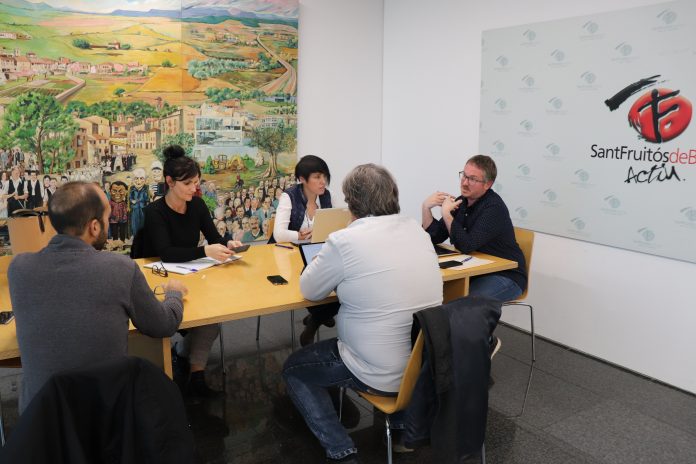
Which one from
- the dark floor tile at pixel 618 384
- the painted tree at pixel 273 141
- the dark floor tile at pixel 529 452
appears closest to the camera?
the dark floor tile at pixel 529 452

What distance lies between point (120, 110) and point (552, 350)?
3.38m

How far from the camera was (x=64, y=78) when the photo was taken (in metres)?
3.92

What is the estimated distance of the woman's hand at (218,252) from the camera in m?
2.92

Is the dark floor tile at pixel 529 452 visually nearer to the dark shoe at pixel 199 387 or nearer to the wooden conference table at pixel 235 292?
the wooden conference table at pixel 235 292

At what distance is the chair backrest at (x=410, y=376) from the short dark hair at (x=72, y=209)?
113cm

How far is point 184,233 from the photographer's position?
3148 millimetres

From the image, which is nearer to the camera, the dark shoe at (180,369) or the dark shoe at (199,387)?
the dark shoe at (199,387)

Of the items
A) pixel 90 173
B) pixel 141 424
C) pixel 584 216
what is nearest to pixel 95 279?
pixel 141 424

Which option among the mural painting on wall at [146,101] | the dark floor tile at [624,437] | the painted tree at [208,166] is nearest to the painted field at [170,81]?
the mural painting on wall at [146,101]

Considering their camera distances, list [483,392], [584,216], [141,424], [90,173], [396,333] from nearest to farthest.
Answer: [141,424], [483,392], [396,333], [584,216], [90,173]

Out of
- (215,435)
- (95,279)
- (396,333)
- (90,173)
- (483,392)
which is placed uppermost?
(90,173)

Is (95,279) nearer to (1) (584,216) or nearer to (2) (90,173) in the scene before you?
(2) (90,173)

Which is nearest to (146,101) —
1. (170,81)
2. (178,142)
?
(170,81)

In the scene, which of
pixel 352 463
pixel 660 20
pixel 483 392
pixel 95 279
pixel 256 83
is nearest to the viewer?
pixel 95 279
